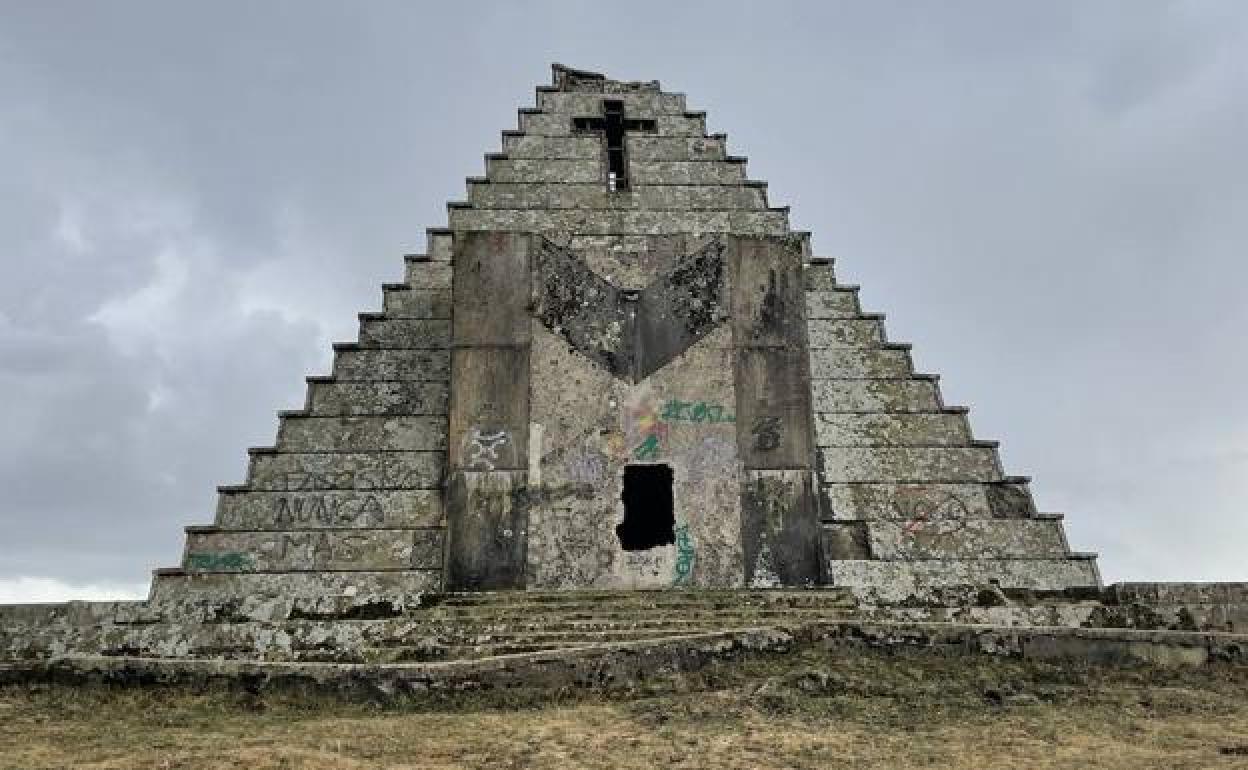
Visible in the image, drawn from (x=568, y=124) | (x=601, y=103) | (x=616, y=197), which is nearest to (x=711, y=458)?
(x=616, y=197)

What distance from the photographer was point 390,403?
45.5 feet

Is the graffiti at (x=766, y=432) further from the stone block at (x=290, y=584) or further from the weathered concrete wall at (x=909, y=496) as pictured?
the stone block at (x=290, y=584)

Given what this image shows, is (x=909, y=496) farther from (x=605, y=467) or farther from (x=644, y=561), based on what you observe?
(x=605, y=467)

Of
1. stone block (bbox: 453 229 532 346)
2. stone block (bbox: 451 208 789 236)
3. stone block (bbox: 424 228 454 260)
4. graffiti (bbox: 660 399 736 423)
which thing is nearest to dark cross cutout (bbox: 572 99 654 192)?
stone block (bbox: 451 208 789 236)

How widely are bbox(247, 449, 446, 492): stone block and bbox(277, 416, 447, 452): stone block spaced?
0.11 m

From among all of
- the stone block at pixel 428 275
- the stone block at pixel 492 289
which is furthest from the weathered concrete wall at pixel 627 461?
the stone block at pixel 428 275

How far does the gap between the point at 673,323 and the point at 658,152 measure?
5056 mm

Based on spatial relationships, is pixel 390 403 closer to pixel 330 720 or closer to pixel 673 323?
pixel 673 323

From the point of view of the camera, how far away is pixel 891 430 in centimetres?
1380

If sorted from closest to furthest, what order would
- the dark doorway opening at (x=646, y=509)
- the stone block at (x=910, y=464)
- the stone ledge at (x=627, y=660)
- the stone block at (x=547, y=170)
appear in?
the stone ledge at (x=627, y=660) < the dark doorway opening at (x=646, y=509) < the stone block at (x=910, y=464) < the stone block at (x=547, y=170)

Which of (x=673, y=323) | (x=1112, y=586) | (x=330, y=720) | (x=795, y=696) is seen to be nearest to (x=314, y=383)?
(x=673, y=323)

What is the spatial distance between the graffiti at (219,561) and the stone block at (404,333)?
3.66 metres

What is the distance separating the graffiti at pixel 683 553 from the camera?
1190 cm

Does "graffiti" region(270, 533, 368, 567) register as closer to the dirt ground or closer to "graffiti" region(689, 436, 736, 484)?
"graffiti" region(689, 436, 736, 484)
